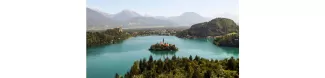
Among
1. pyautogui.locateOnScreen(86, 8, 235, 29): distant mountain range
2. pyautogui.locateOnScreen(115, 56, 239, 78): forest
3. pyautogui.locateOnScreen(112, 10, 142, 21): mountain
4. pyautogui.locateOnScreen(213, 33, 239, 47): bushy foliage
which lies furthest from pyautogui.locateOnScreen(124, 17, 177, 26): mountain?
pyautogui.locateOnScreen(213, 33, 239, 47): bushy foliage

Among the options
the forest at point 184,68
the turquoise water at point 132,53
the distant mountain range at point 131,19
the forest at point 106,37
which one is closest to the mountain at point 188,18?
the distant mountain range at point 131,19

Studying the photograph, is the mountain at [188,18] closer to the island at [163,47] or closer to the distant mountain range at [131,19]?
the distant mountain range at [131,19]

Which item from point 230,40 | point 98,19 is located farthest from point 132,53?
point 230,40

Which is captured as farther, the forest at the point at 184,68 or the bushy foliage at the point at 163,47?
the bushy foliage at the point at 163,47

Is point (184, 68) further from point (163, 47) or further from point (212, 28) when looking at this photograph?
point (212, 28)
